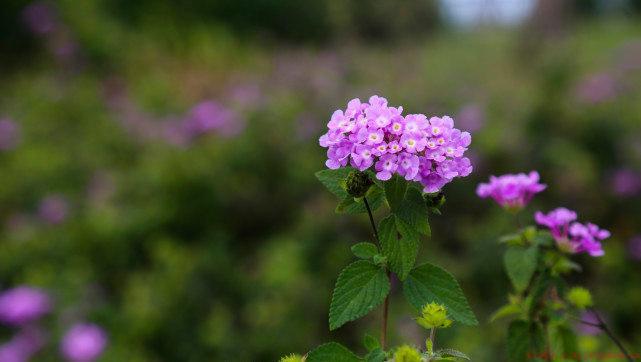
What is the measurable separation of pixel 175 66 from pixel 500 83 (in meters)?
3.61

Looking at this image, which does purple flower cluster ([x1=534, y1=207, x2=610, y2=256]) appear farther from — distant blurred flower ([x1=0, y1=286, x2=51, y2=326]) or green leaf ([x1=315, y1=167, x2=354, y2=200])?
distant blurred flower ([x1=0, y1=286, x2=51, y2=326])

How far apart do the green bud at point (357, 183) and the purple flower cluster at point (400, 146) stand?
0.01 meters

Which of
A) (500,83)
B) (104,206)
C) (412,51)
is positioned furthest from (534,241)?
(412,51)

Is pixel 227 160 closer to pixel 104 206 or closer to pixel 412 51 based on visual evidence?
pixel 104 206

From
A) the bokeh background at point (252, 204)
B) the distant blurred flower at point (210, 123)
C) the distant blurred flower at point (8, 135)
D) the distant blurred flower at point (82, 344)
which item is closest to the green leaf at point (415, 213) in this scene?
the bokeh background at point (252, 204)

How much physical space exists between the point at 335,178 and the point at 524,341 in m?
0.44

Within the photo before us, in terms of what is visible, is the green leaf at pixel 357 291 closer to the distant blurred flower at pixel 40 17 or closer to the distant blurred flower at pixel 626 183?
the distant blurred flower at pixel 626 183

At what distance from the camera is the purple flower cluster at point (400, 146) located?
890mm

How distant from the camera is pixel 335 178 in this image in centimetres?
99

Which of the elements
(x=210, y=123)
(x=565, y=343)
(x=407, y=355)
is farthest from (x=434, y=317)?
(x=210, y=123)

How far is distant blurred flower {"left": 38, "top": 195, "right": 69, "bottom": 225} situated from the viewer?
3250mm

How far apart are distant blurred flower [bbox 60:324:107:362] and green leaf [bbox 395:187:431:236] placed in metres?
1.59

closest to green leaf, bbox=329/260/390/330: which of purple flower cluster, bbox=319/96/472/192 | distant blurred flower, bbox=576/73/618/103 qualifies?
purple flower cluster, bbox=319/96/472/192

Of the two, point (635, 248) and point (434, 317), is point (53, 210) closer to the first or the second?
point (635, 248)
